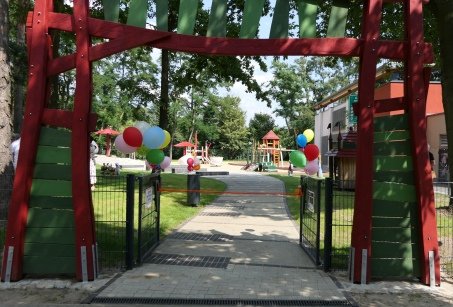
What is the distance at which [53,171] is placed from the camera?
6445mm

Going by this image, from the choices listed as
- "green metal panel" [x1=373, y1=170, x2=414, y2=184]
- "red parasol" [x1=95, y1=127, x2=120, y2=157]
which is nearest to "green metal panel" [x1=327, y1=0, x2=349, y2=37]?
"green metal panel" [x1=373, y1=170, x2=414, y2=184]

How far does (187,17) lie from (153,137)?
111 inches

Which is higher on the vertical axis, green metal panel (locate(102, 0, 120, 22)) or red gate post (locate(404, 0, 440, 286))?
green metal panel (locate(102, 0, 120, 22))

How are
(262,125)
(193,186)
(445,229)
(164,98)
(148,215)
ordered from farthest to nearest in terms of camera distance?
(262,125) → (164,98) → (193,186) → (445,229) → (148,215)

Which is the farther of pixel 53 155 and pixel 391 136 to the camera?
pixel 391 136

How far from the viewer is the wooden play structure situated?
632cm

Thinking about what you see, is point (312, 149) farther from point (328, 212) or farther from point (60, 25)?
point (60, 25)

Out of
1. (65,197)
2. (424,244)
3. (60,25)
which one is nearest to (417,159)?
(424,244)

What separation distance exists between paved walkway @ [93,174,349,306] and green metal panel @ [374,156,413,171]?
73.1 inches

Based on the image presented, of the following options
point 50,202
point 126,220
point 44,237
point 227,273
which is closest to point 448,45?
point 227,273

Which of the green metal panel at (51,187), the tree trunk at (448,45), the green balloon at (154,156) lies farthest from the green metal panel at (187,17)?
the tree trunk at (448,45)

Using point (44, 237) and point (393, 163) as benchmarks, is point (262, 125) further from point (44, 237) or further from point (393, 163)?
point (44, 237)

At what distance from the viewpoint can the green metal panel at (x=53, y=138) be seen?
254 inches

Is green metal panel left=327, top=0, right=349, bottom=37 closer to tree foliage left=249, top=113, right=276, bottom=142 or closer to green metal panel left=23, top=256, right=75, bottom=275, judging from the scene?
green metal panel left=23, top=256, right=75, bottom=275
